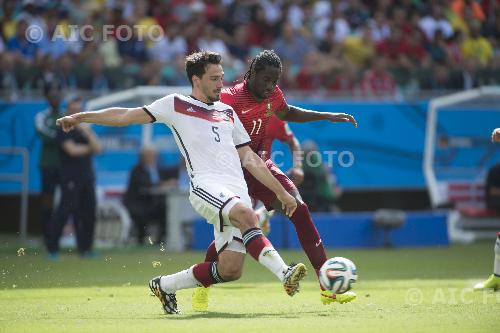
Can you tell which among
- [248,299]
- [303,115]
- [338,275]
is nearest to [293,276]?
[338,275]

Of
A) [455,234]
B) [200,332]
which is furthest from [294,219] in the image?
[455,234]

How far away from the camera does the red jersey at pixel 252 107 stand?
36.3 feet

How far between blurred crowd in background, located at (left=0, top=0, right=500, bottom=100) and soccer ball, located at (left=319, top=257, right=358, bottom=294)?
10.4m

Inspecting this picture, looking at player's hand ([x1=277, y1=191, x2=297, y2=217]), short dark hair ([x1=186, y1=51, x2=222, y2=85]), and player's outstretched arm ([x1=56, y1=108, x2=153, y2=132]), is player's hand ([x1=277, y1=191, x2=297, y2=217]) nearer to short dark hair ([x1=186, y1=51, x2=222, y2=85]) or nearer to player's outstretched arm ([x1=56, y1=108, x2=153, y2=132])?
short dark hair ([x1=186, y1=51, x2=222, y2=85])

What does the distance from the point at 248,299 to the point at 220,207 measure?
2.24 m

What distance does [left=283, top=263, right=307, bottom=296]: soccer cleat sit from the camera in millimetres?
8758

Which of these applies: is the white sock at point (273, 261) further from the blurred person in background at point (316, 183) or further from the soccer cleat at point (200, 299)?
the blurred person in background at point (316, 183)

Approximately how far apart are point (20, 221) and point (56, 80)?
3285 millimetres

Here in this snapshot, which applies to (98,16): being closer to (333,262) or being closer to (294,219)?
(294,219)

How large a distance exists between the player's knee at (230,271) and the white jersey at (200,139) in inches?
28.8

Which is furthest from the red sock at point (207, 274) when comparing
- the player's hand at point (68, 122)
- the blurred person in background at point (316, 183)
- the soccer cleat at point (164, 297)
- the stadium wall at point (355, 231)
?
the blurred person in background at point (316, 183)

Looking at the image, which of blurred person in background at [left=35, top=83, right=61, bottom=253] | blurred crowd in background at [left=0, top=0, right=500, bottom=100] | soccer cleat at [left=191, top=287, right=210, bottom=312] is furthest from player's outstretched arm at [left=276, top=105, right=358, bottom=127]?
blurred crowd in background at [left=0, top=0, right=500, bottom=100]

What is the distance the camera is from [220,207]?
9.13 m

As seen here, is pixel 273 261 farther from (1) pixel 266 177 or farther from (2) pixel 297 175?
(2) pixel 297 175
